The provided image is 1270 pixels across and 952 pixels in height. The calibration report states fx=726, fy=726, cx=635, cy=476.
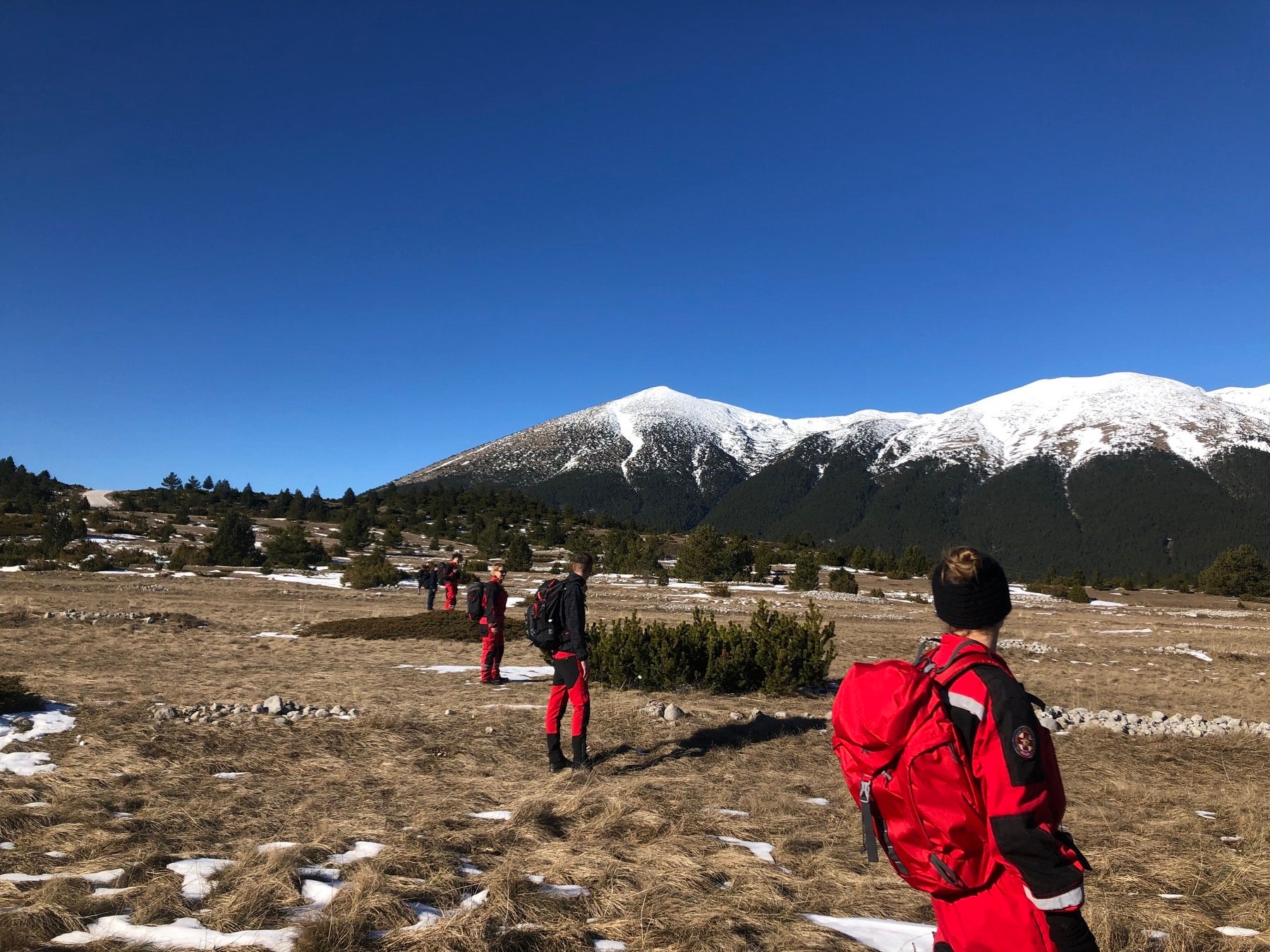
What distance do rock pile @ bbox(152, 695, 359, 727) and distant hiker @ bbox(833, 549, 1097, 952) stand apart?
8.44 metres

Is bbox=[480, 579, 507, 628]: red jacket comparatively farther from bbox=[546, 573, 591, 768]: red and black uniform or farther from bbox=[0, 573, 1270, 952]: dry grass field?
bbox=[546, 573, 591, 768]: red and black uniform

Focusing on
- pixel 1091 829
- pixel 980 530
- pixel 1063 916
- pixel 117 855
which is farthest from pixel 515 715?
pixel 980 530

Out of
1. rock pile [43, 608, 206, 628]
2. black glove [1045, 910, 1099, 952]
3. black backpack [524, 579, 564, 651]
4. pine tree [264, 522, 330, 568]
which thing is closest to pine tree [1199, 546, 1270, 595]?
pine tree [264, 522, 330, 568]

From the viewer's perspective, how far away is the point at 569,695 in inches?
299

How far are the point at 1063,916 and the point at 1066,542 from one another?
185 m

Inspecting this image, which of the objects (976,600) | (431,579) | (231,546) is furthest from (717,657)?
(231,546)

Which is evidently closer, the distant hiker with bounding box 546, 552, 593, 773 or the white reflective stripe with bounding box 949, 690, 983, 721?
the white reflective stripe with bounding box 949, 690, 983, 721

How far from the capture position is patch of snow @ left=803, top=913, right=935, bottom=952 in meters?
3.89

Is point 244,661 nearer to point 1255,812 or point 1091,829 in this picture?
point 1091,829

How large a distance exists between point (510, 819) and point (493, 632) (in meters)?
6.95

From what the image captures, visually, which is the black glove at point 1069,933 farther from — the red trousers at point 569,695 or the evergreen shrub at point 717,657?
the evergreen shrub at point 717,657

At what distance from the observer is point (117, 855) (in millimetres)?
4598

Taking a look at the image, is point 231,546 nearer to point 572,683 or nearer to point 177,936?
point 572,683

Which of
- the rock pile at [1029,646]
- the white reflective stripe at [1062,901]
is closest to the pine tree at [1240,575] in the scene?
the rock pile at [1029,646]
